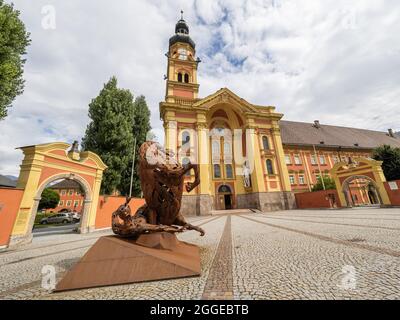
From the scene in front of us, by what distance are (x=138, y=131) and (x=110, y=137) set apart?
456 cm

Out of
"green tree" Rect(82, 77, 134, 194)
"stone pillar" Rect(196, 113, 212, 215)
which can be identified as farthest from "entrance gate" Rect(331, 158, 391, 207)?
"green tree" Rect(82, 77, 134, 194)

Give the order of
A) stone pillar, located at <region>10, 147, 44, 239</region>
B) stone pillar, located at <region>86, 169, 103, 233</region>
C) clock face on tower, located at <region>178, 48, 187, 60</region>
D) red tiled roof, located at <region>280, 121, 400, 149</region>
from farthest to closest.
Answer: red tiled roof, located at <region>280, 121, 400, 149</region> → clock face on tower, located at <region>178, 48, 187, 60</region> → stone pillar, located at <region>86, 169, 103, 233</region> → stone pillar, located at <region>10, 147, 44, 239</region>

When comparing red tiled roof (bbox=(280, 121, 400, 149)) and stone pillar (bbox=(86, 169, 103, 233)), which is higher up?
red tiled roof (bbox=(280, 121, 400, 149))

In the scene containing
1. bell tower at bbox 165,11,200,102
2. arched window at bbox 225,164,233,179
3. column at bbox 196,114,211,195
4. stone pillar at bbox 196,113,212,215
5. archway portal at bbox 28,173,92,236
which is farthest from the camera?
bell tower at bbox 165,11,200,102

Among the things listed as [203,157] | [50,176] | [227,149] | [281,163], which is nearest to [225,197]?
[227,149]

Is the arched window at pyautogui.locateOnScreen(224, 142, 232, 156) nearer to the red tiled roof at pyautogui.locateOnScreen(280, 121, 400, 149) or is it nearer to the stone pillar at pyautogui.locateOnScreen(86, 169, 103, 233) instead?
the red tiled roof at pyautogui.locateOnScreen(280, 121, 400, 149)

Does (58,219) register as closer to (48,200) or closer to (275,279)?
(48,200)

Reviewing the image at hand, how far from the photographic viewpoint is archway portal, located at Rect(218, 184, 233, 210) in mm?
23469

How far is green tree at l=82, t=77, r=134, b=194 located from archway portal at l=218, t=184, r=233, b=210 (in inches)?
521

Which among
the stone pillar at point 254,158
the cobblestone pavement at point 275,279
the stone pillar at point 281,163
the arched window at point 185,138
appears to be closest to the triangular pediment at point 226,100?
the stone pillar at point 254,158

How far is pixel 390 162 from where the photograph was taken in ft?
66.2

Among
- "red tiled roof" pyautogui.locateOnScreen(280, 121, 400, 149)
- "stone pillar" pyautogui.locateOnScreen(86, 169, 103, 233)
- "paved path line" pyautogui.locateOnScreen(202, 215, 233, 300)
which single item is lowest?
"paved path line" pyautogui.locateOnScreen(202, 215, 233, 300)
